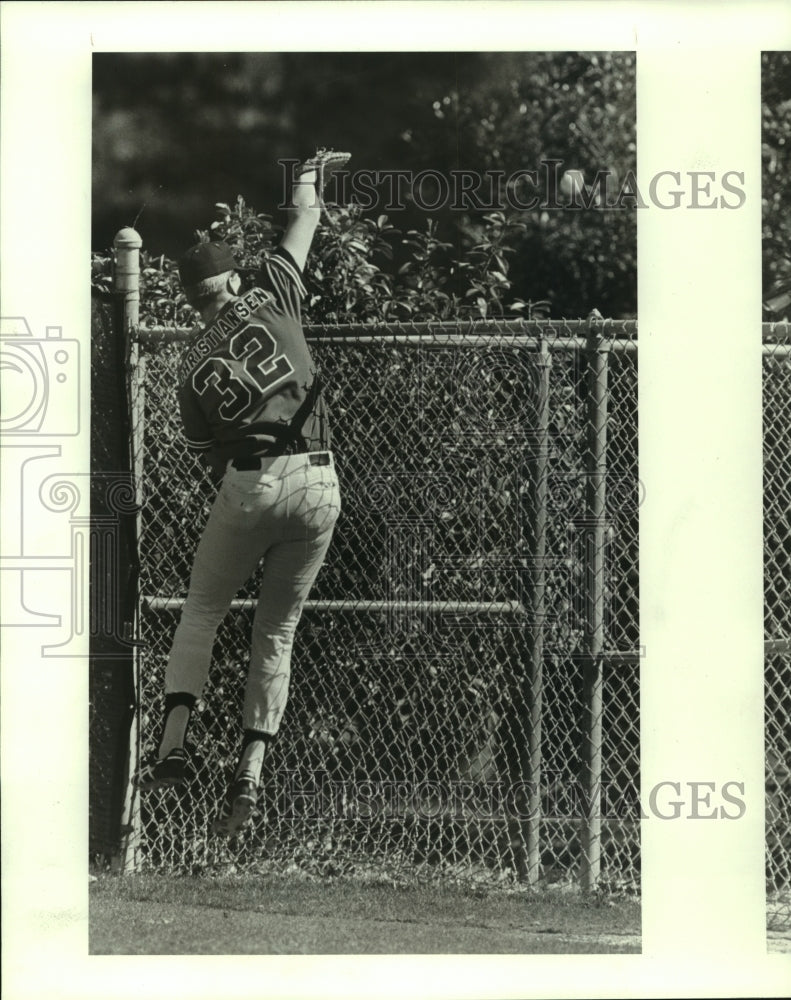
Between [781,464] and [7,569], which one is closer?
[7,569]

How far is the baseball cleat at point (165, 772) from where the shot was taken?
5.84m

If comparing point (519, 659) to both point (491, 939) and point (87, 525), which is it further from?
point (87, 525)

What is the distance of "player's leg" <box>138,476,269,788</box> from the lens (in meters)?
5.74

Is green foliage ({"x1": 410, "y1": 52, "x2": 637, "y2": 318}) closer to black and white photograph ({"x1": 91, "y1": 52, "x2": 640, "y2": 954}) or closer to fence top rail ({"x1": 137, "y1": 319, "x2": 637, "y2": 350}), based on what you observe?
black and white photograph ({"x1": 91, "y1": 52, "x2": 640, "y2": 954})

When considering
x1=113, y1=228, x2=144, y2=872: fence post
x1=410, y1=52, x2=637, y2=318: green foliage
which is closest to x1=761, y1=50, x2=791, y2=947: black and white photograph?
x1=410, y1=52, x2=637, y2=318: green foliage

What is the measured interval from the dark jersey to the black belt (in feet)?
0.07

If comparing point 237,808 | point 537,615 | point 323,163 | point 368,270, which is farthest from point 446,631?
point 323,163

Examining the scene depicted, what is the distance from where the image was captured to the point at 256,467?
5715mm

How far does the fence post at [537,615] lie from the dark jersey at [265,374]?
32.3 inches

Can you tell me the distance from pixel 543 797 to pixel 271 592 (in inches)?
51.0

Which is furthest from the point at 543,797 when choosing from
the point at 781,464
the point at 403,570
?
the point at 781,464

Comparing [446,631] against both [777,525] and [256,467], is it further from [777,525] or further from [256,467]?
[777,525]

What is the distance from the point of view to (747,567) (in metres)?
5.63

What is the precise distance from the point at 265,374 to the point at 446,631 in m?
1.18
